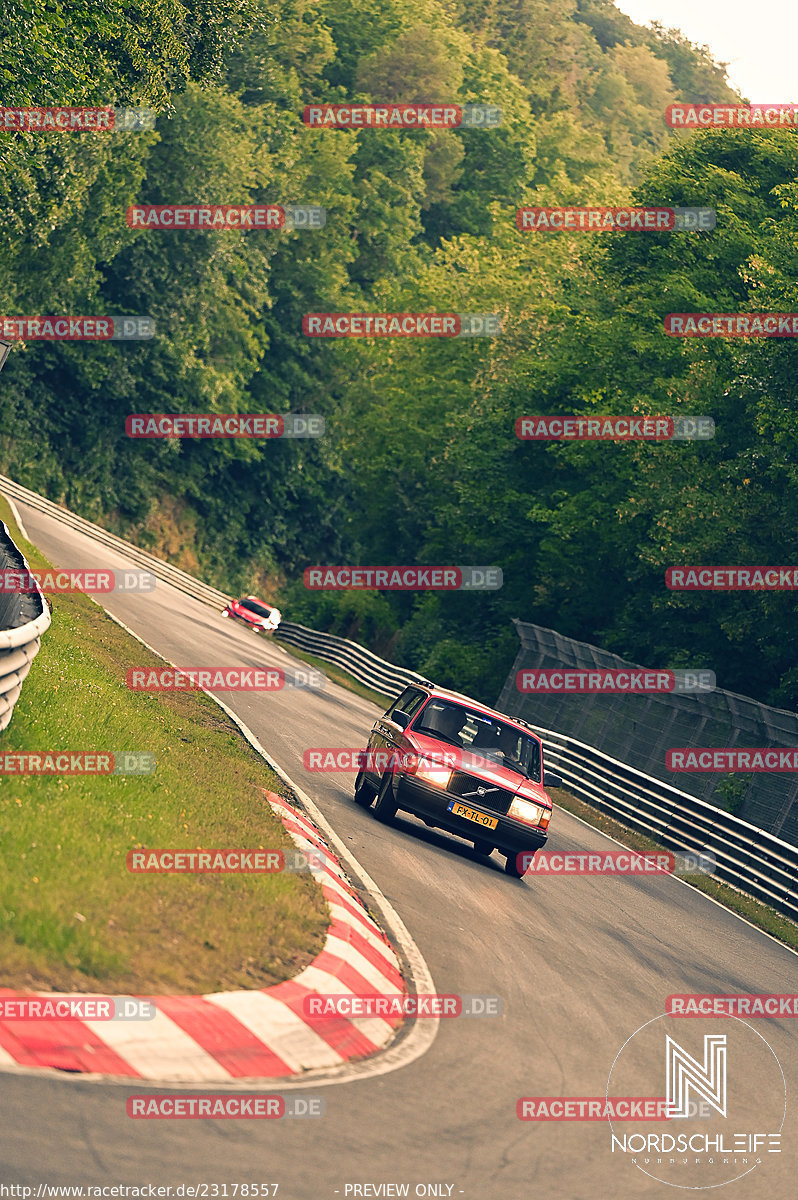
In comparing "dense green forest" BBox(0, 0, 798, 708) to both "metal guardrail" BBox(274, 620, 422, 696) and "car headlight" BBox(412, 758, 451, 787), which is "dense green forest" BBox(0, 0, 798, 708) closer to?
"metal guardrail" BBox(274, 620, 422, 696)

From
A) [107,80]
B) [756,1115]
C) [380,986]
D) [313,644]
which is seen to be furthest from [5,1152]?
[313,644]

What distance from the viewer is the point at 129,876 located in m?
8.91

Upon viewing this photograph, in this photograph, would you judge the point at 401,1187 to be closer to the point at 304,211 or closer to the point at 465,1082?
the point at 465,1082

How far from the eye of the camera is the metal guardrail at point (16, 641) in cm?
1064

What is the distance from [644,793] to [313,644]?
29267 millimetres

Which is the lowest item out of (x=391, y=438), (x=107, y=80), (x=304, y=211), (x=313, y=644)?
(x=313, y=644)

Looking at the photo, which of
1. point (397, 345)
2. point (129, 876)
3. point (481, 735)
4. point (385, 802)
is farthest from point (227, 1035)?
point (397, 345)

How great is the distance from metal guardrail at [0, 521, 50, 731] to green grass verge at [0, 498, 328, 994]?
43cm

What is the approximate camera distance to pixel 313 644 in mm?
53312

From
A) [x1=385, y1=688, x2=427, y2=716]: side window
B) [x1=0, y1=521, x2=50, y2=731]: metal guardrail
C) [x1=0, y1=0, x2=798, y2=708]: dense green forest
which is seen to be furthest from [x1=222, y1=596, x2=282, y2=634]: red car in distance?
[x1=0, y1=521, x2=50, y2=731]: metal guardrail

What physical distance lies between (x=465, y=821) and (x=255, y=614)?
4033 centimetres

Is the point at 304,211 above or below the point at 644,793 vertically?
above

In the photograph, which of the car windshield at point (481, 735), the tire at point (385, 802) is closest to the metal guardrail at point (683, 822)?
the car windshield at point (481, 735)

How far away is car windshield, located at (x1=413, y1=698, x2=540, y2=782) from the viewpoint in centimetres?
1569
